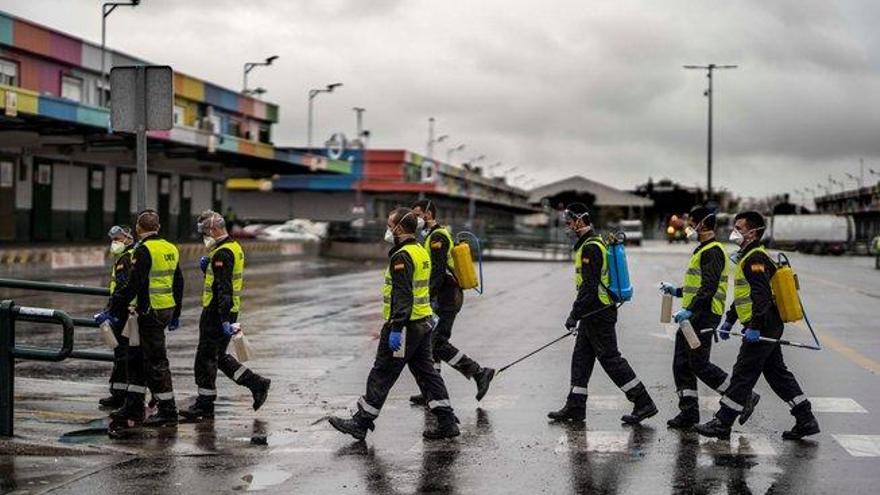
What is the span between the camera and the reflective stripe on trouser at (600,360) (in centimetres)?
997

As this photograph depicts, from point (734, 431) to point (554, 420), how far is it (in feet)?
4.90

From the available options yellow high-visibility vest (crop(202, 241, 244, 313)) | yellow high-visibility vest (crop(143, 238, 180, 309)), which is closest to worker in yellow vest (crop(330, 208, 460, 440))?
yellow high-visibility vest (crop(202, 241, 244, 313))

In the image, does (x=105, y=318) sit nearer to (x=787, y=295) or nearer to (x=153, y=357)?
(x=153, y=357)

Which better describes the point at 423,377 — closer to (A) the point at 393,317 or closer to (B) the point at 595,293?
(A) the point at 393,317

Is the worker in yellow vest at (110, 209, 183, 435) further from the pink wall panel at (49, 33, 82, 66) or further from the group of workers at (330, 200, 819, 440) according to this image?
the pink wall panel at (49, 33, 82, 66)

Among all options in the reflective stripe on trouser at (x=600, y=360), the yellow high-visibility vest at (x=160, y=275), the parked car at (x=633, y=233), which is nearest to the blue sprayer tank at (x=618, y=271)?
the reflective stripe on trouser at (x=600, y=360)

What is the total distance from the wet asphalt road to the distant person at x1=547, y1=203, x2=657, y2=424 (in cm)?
25

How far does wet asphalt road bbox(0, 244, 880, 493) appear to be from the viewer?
768 centimetres

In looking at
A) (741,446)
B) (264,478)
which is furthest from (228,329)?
(741,446)

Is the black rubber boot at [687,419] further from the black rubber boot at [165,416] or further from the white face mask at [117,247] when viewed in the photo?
the white face mask at [117,247]

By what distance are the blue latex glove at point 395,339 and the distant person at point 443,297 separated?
1.96 metres

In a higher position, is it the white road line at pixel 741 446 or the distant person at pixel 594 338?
the distant person at pixel 594 338

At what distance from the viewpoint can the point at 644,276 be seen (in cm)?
3694

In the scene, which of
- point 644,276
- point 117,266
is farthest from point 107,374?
point 644,276
